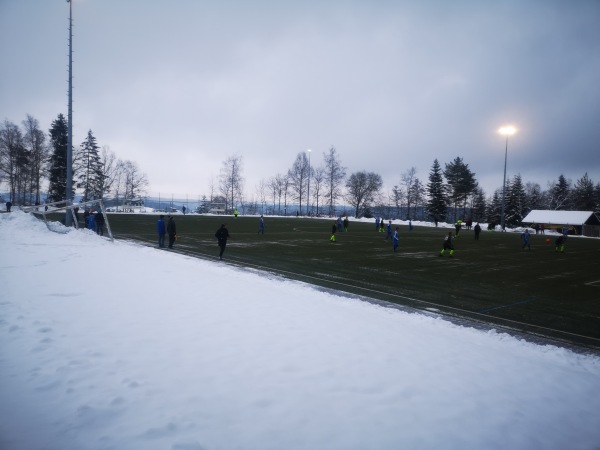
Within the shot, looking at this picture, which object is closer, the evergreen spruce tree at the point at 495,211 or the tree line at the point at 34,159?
the tree line at the point at 34,159

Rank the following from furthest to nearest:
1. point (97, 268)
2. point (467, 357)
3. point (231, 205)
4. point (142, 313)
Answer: point (231, 205) < point (97, 268) < point (142, 313) < point (467, 357)

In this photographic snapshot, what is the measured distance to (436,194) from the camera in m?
75.0

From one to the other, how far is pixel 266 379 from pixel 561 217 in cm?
6901

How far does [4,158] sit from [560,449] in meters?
65.2

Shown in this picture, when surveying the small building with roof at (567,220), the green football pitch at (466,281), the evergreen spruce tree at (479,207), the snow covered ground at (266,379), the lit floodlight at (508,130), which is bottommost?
the green football pitch at (466,281)

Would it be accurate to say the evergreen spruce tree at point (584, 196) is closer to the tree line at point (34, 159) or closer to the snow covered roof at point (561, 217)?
the snow covered roof at point (561, 217)

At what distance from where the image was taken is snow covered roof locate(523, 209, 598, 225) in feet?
176

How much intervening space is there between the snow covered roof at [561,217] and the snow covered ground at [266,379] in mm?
63188

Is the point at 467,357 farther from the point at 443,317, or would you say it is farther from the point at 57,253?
the point at 57,253

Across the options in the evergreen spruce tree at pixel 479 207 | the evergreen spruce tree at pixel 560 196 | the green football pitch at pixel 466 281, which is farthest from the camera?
the evergreen spruce tree at pixel 479 207

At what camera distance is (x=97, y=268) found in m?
10.2

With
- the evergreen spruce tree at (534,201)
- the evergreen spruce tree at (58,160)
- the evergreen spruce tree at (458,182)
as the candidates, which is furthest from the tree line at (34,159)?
the evergreen spruce tree at (534,201)

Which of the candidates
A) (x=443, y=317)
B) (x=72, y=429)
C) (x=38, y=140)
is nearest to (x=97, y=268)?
(x=72, y=429)

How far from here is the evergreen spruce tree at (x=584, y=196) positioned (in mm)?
73438
